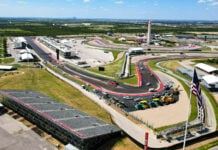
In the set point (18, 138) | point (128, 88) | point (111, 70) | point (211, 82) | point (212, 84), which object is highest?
point (111, 70)

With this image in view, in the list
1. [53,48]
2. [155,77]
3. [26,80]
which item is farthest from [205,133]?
[53,48]

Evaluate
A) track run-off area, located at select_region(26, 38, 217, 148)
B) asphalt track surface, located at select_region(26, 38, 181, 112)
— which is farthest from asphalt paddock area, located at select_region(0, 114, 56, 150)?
asphalt track surface, located at select_region(26, 38, 181, 112)

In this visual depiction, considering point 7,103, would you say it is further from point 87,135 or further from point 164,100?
point 164,100

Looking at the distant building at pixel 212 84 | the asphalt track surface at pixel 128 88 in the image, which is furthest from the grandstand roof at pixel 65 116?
the distant building at pixel 212 84

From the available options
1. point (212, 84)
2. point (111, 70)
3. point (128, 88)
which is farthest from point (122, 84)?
point (212, 84)

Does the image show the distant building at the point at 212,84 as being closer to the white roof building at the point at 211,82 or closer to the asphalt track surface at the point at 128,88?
the white roof building at the point at 211,82

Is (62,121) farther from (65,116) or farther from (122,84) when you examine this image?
(122,84)

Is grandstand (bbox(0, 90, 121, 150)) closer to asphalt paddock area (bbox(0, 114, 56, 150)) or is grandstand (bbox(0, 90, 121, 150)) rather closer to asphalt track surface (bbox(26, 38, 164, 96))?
asphalt paddock area (bbox(0, 114, 56, 150))
